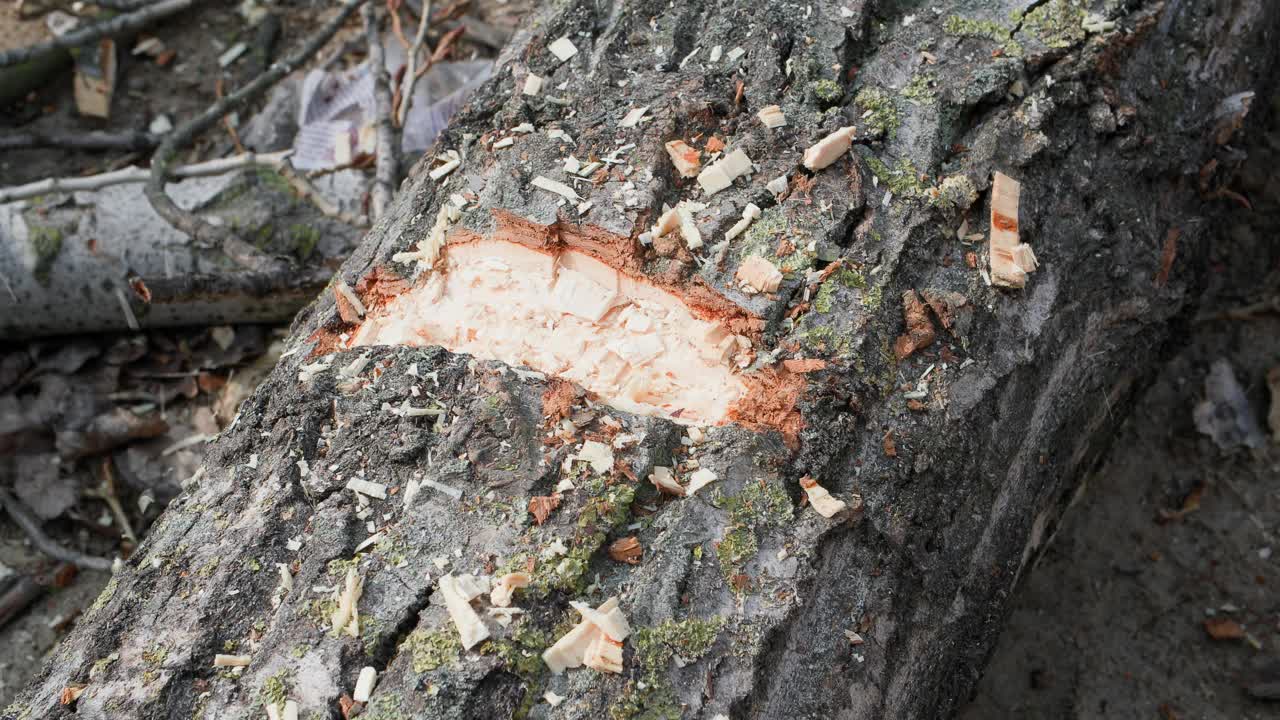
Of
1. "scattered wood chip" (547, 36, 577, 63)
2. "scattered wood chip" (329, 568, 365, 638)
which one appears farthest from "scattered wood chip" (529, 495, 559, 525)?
"scattered wood chip" (547, 36, 577, 63)

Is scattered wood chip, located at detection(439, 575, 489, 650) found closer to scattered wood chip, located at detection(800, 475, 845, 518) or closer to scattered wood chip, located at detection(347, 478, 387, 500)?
scattered wood chip, located at detection(347, 478, 387, 500)

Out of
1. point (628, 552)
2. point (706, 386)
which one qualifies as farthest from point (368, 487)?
point (706, 386)

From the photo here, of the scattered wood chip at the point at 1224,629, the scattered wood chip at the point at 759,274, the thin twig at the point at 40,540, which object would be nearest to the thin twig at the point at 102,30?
the thin twig at the point at 40,540

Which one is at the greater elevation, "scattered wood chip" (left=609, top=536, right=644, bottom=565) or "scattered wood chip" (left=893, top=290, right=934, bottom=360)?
"scattered wood chip" (left=893, top=290, right=934, bottom=360)

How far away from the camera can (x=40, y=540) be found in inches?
100

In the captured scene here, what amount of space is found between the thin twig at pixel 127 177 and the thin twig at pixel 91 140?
0.47 m

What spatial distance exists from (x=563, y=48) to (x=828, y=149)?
1.97 ft

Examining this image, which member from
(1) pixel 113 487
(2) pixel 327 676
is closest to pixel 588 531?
(2) pixel 327 676

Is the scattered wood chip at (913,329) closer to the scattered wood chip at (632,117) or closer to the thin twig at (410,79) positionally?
the scattered wood chip at (632,117)

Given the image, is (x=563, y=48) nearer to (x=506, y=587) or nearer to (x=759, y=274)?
(x=759, y=274)

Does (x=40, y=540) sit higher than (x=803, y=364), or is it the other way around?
(x=803, y=364)

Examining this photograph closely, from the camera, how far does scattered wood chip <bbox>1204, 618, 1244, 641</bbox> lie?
2.37 meters

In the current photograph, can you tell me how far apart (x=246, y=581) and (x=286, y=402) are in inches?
11.6

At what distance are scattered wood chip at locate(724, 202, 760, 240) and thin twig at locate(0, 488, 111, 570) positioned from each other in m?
1.79
